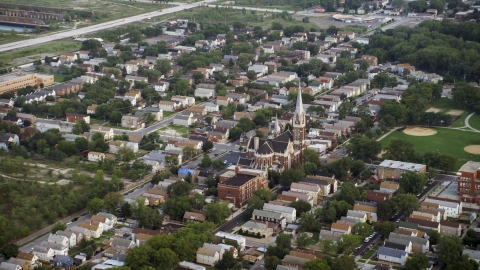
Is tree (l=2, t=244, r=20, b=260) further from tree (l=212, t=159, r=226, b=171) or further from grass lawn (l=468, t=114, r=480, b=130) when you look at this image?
grass lawn (l=468, t=114, r=480, b=130)

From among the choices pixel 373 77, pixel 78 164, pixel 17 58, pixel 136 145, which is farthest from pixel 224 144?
pixel 17 58

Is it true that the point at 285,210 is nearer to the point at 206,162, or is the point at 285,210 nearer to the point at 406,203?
the point at 406,203

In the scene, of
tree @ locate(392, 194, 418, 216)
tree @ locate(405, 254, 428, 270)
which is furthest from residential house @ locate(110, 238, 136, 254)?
tree @ locate(392, 194, 418, 216)

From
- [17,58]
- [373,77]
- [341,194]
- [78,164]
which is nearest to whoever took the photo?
[341,194]

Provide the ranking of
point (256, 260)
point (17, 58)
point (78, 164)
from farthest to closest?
point (17, 58) < point (78, 164) < point (256, 260)

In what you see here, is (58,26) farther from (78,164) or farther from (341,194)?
(341,194)

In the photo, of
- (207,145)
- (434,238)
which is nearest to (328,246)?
(434,238)
